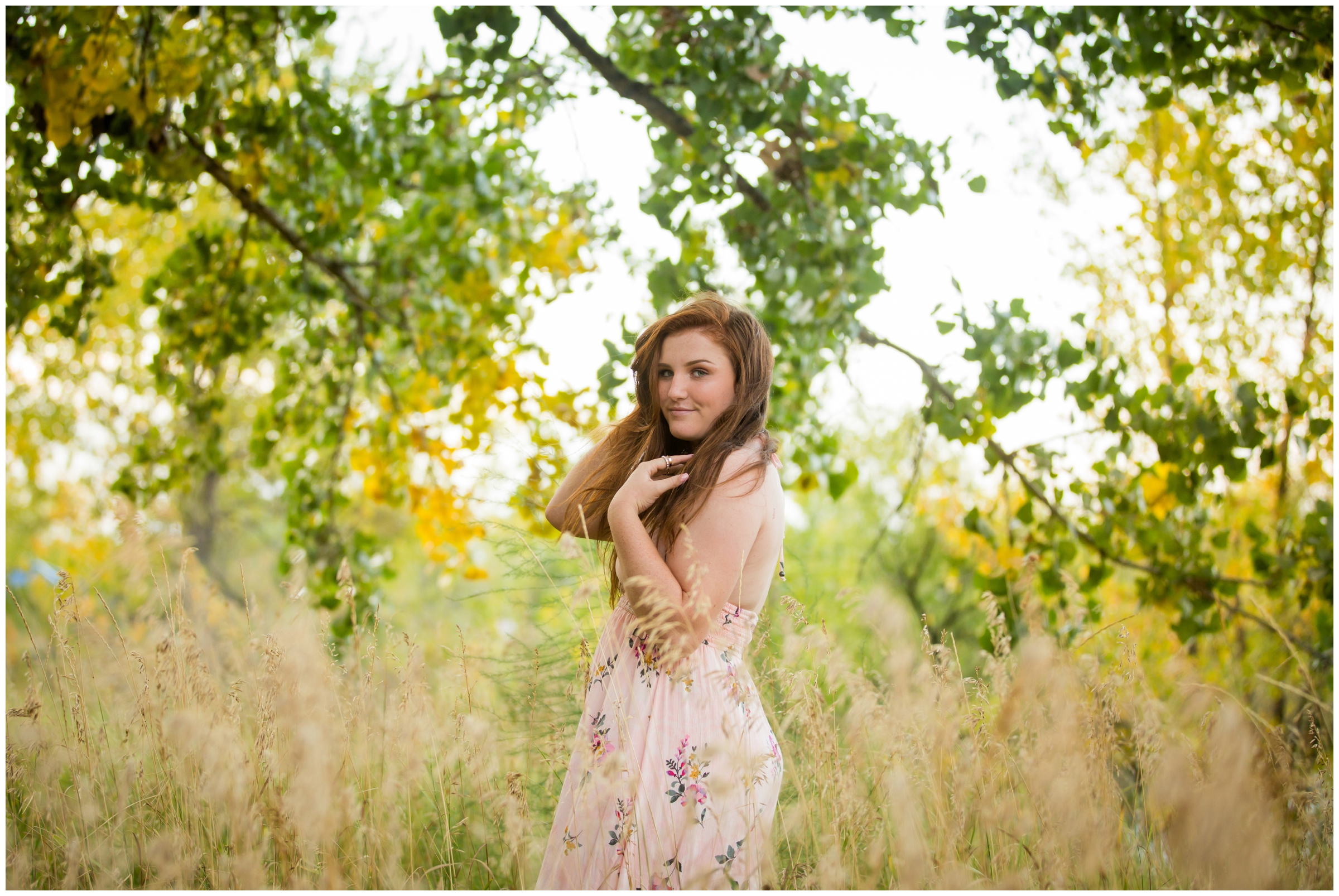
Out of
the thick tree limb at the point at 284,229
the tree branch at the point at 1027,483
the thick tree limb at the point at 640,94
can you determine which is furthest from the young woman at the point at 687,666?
the thick tree limb at the point at 284,229

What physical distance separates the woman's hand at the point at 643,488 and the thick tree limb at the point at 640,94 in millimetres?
1193

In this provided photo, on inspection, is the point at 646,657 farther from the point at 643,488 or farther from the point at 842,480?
the point at 842,480

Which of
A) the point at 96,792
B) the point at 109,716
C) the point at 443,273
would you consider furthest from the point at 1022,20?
the point at 109,716

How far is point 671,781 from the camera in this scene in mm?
1489

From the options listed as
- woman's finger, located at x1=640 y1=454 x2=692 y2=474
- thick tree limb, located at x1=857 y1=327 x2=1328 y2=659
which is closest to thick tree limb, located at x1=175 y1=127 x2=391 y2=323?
thick tree limb, located at x1=857 y1=327 x2=1328 y2=659

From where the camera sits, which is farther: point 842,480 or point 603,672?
point 842,480

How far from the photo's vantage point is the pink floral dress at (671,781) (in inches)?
56.5

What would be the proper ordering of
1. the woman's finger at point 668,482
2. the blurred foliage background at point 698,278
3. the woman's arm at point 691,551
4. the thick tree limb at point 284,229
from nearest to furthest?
the woman's arm at point 691,551 → the woman's finger at point 668,482 → the blurred foliage background at point 698,278 → the thick tree limb at point 284,229

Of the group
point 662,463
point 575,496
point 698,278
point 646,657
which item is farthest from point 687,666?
point 698,278

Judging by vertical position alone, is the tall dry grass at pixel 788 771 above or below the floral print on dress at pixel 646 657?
below

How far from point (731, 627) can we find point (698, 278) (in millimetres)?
1373

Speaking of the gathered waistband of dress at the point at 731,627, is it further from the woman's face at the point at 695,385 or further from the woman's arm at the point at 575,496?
the woman's face at the point at 695,385

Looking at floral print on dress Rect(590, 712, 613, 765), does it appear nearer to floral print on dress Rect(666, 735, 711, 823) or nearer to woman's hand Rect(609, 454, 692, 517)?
floral print on dress Rect(666, 735, 711, 823)

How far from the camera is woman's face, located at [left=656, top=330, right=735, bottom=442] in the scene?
1696mm
